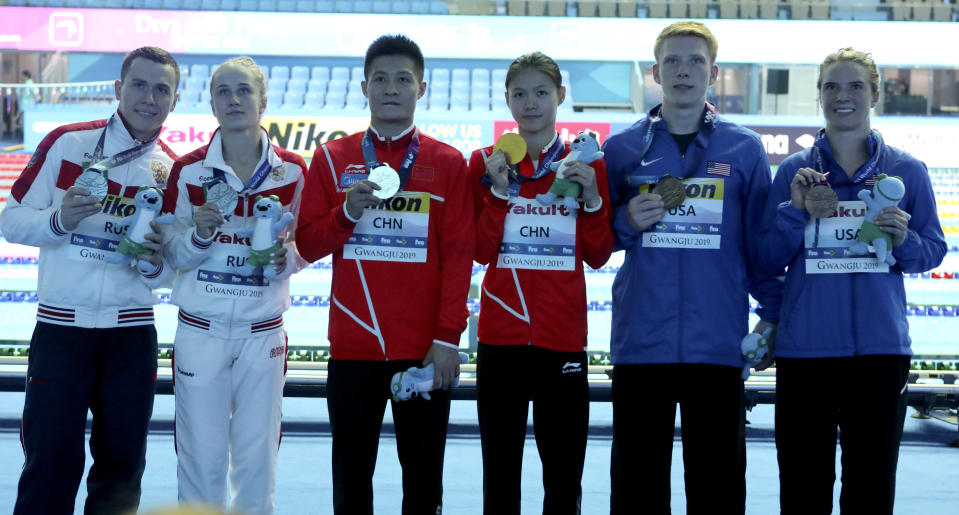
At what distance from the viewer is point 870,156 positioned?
2.85m

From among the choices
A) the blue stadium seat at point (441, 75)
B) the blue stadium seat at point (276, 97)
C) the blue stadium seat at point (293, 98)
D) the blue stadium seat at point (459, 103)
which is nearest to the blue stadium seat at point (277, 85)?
the blue stadium seat at point (276, 97)

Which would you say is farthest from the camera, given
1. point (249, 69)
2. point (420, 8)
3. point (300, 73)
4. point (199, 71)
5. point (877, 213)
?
point (300, 73)

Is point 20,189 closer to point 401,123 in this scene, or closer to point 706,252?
point 401,123

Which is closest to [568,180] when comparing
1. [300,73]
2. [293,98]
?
[293,98]

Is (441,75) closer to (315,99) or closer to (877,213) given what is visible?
(315,99)

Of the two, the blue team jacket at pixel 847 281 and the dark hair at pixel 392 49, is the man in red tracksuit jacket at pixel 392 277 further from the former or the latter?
the blue team jacket at pixel 847 281

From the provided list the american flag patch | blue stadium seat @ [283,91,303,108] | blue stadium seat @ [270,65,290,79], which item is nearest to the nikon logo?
blue stadium seat @ [283,91,303,108]

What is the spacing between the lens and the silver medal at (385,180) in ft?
8.88

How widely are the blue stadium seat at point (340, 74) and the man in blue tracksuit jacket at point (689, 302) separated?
48.7 ft

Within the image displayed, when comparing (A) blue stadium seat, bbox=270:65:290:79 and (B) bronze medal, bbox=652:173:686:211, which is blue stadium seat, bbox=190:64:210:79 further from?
(B) bronze medal, bbox=652:173:686:211

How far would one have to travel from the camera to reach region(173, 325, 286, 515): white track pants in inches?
111

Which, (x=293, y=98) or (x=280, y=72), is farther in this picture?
(x=280, y=72)

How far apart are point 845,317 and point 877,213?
0.31 metres

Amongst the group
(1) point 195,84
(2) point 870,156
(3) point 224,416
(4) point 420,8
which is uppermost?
(4) point 420,8
